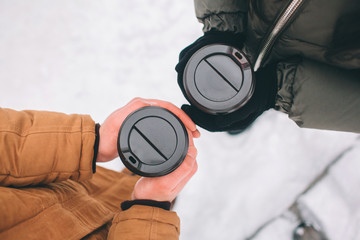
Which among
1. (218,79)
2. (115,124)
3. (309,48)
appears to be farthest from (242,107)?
(115,124)

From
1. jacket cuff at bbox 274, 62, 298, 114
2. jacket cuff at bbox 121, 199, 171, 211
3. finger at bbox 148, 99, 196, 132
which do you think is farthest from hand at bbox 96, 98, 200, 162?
jacket cuff at bbox 274, 62, 298, 114

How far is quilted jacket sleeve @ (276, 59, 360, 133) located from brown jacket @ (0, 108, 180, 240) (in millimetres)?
466

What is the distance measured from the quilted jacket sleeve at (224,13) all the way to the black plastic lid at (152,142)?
33 cm

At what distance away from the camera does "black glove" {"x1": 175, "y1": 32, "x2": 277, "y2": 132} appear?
0.74m

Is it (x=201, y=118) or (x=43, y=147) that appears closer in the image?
(x=43, y=147)

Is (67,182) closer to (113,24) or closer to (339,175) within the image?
(113,24)

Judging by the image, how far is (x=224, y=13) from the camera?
0.78 meters

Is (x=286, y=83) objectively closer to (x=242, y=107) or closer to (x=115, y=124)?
(x=242, y=107)

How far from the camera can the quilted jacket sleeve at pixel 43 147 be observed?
593mm

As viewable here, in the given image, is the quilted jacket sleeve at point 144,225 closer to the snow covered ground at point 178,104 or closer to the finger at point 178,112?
the finger at point 178,112

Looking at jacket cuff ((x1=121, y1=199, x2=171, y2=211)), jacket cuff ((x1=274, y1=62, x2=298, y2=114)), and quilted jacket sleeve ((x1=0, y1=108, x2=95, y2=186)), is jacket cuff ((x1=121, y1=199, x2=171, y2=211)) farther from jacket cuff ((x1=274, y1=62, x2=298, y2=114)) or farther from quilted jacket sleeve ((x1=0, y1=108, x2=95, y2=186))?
jacket cuff ((x1=274, y1=62, x2=298, y2=114))

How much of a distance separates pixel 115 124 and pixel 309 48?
1.80ft

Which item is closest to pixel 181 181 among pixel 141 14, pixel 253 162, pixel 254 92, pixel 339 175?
pixel 254 92

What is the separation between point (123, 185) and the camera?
95cm
